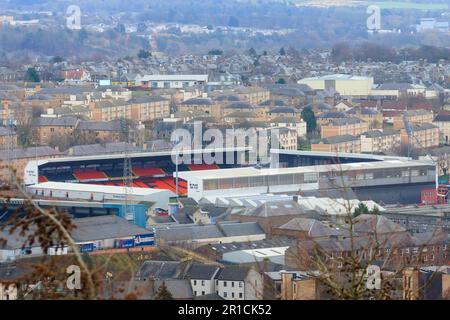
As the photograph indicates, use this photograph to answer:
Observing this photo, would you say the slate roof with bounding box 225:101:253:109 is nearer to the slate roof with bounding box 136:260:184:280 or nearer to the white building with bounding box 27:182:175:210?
the white building with bounding box 27:182:175:210

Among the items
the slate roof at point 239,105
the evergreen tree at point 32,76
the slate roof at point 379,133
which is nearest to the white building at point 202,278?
the slate roof at point 379,133

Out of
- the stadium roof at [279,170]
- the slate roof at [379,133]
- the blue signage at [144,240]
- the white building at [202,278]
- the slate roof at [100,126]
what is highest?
the white building at [202,278]

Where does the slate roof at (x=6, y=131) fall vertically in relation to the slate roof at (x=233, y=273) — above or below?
below

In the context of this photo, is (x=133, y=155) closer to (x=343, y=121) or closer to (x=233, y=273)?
(x=343, y=121)

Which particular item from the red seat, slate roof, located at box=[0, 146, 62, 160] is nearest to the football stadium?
the red seat

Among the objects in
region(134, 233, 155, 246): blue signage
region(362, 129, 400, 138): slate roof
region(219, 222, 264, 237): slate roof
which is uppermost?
region(134, 233, 155, 246): blue signage

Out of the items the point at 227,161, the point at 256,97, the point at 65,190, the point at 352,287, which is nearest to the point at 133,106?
the point at 256,97

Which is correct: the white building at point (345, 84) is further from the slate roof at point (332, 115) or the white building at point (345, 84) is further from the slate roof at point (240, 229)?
the slate roof at point (240, 229)

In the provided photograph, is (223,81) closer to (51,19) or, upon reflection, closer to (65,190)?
(65,190)
